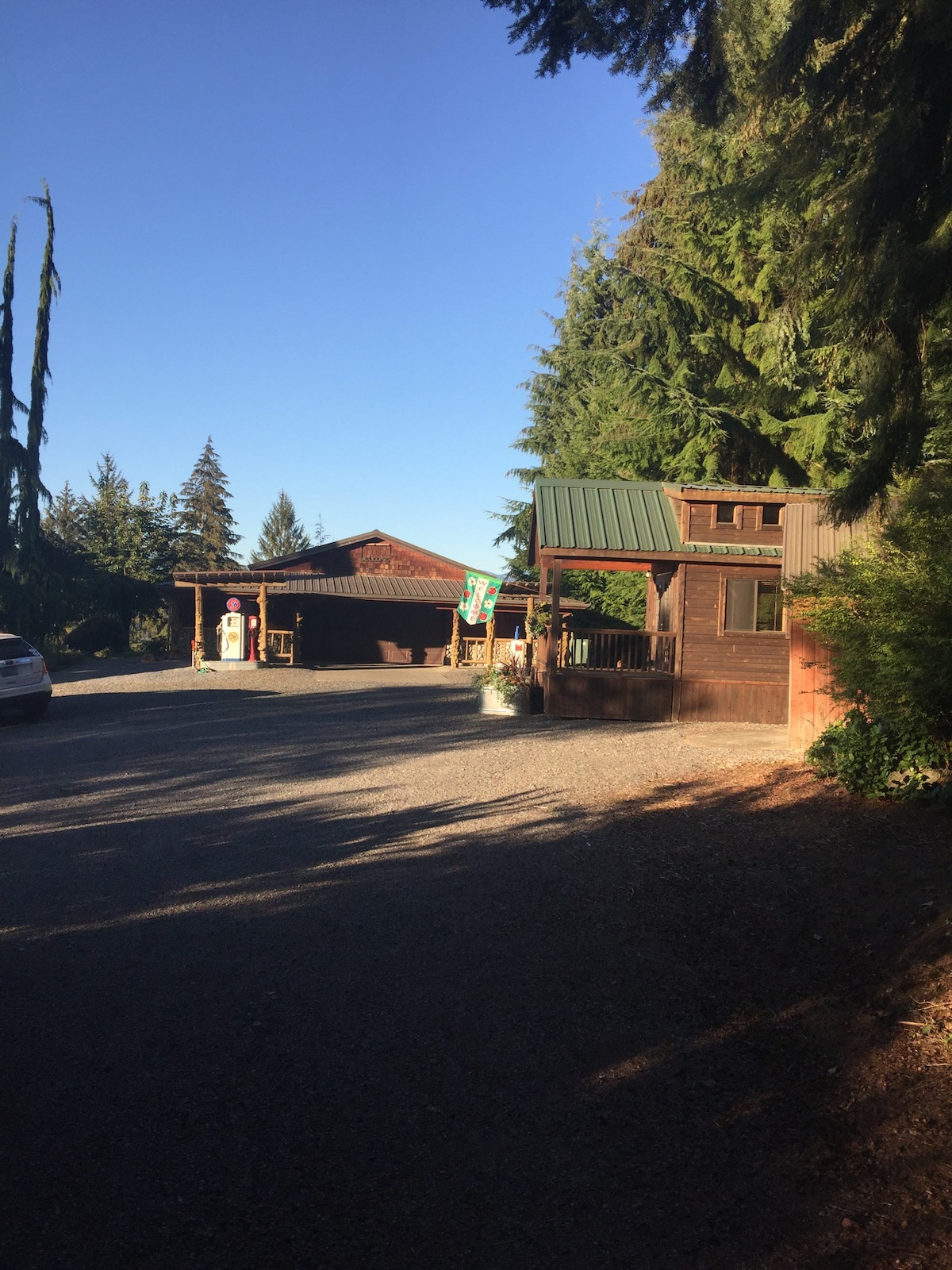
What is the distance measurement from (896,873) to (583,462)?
3052 cm

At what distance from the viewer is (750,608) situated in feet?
59.0

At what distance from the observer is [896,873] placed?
20.6 ft

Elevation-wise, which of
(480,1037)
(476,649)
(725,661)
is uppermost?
(725,661)

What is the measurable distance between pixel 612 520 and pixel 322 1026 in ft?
47.7

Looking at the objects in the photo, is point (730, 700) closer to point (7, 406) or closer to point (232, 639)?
point (232, 639)

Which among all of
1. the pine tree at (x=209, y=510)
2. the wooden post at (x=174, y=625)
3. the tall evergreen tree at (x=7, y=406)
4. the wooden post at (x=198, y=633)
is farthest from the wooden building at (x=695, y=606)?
the pine tree at (x=209, y=510)

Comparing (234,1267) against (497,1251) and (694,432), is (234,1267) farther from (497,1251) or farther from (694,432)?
(694,432)

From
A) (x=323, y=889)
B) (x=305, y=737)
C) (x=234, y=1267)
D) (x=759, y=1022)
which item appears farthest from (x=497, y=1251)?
(x=305, y=737)

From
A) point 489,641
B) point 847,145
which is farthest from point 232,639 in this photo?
point 847,145

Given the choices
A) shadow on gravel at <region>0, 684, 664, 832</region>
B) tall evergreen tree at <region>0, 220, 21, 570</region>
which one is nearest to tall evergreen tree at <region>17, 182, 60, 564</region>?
tall evergreen tree at <region>0, 220, 21, 570</region>

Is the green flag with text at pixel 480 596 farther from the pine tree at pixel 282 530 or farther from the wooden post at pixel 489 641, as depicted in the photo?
A: the pine tree at pixel 282 530

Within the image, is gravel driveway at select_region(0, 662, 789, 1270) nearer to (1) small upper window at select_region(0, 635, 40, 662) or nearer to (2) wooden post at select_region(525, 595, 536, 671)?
(1) small upper window at select_region(0, 635, 40, 662)

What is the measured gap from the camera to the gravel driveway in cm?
307

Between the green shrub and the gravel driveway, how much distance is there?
2.18 metres
